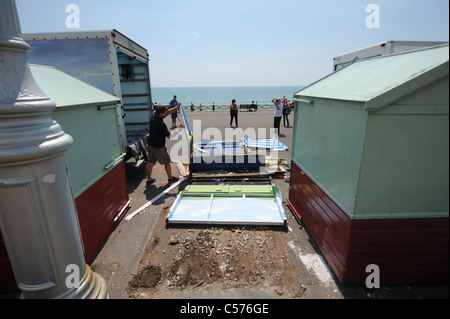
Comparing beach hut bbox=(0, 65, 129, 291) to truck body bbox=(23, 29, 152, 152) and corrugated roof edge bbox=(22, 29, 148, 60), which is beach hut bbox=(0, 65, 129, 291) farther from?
corrugated roof edge bbox=(22, 29, 148, 60)

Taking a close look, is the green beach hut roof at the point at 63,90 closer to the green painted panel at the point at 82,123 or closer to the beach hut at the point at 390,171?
the green painted panel at the point at 82,123

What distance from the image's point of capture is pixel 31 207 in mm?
1584

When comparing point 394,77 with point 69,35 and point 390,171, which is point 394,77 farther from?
point 69,35

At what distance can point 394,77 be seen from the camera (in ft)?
7.97

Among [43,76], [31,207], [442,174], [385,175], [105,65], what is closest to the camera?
[31,207]

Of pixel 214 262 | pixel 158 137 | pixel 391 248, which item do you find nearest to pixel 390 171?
pixel 391 248

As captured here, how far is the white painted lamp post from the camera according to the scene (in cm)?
145

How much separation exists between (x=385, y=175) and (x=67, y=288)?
119 inches

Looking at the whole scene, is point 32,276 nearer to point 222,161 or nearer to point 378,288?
point 378,288

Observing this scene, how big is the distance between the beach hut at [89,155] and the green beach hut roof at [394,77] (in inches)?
131

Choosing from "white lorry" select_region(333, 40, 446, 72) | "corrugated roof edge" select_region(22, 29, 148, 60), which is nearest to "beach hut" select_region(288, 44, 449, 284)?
"white lorry" select_region(333, 40, 446, 72)

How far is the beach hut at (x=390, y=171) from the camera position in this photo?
2.18 metres

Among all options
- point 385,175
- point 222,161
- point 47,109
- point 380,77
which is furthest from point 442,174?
point 222,161

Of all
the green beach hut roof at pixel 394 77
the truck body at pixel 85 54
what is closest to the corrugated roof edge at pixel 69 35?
the truck body at pixel 85 54
